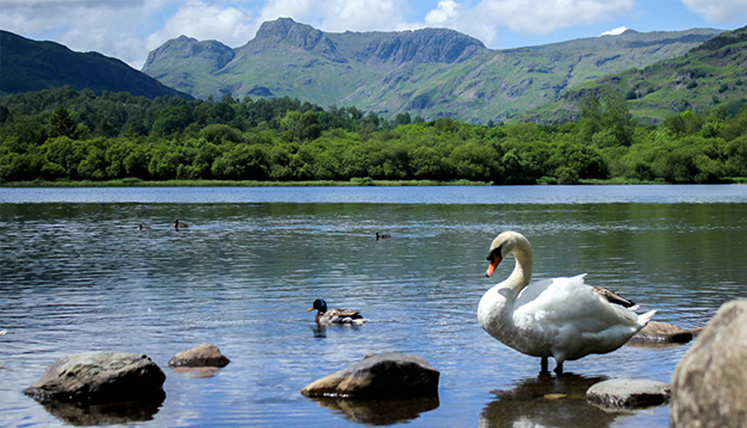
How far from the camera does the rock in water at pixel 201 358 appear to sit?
1525 cm

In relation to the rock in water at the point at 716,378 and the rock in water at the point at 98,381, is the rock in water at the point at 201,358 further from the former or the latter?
the rock in water at the point at 716,378

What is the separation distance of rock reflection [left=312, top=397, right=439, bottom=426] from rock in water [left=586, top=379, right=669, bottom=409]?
8.46ft

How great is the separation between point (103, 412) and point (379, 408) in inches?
173

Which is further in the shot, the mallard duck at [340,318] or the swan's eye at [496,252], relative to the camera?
the mallard duck at [340,318]

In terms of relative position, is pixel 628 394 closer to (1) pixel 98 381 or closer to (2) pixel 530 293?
(2) pixel 530 293

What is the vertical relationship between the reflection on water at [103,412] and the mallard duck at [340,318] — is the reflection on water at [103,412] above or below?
below

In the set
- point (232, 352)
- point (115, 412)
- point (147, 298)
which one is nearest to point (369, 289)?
point (147, 298)

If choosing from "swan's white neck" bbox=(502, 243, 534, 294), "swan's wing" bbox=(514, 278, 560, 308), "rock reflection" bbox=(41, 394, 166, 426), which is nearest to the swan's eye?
"swan's white neck" bbox=(502, 243, 534, 294)

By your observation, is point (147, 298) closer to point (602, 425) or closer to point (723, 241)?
point (602, 425)


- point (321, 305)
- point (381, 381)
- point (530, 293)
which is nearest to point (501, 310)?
point (530, 293)

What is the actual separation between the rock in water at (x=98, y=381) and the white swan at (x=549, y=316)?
581 cm

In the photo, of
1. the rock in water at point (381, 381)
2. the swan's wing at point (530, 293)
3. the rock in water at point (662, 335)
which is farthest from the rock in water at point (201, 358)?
the rock in water at point (662, 335)

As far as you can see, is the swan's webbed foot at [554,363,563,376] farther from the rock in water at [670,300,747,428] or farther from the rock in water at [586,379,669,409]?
the rock in water at [670,300,747,428]

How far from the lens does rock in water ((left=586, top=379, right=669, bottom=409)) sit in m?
12.1
